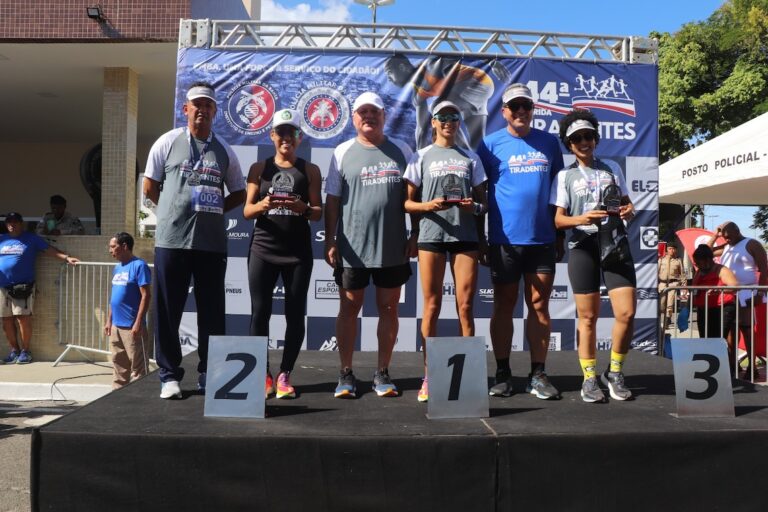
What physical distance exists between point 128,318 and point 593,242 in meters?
3.63

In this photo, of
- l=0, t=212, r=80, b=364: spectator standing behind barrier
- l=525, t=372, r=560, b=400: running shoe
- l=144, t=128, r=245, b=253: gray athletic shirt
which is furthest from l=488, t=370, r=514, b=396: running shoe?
l=0, t=212, r=80, b=364: spectator standing behind barrier

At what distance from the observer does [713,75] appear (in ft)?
56.6

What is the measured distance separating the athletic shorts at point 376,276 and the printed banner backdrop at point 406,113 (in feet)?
7.55

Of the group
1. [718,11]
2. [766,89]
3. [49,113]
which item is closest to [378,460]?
[49,113]

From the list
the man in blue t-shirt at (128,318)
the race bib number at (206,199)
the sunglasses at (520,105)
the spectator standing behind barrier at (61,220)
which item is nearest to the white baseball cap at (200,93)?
the race bib number at (206,199)

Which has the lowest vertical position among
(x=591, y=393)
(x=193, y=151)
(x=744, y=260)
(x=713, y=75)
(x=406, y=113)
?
(x=591, y=393)

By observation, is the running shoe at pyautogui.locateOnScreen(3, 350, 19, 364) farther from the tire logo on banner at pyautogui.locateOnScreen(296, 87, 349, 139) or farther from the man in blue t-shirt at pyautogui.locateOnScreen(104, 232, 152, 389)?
the tire logo on banner at pyautogui.locateOnScreen(296, 87, 349, 139)

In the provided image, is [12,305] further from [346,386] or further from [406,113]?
[346,386]

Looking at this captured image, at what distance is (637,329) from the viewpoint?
5734 millimetres

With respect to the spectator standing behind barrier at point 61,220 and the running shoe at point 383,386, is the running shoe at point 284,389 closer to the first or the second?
the running shoe at point 383,386

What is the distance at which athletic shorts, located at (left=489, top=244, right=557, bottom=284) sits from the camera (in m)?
3.35

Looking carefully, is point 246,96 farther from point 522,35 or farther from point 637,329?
point 637,329

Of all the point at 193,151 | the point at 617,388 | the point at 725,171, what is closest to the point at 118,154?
the point at 193,151

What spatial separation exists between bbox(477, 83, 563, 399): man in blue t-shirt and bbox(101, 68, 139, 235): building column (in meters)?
5.90
